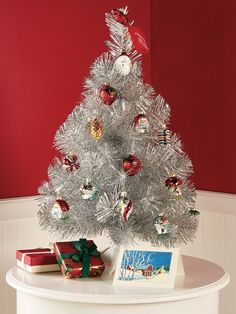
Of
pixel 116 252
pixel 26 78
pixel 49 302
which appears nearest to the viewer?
pixel 49 302

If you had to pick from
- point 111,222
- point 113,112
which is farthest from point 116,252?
point 113,112

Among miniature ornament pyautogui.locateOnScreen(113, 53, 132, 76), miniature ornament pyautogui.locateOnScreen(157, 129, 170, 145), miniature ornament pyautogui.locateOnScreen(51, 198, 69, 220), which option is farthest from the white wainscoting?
miniature ornament pyautogui.locateOnScreen(113, 53, 132, 76)

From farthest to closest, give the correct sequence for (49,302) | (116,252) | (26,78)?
(26,78), (116,252), (49,302)

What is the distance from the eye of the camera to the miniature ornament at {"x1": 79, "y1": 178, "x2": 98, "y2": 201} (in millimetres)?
2309

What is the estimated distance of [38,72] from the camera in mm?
3051

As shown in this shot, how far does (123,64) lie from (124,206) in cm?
48

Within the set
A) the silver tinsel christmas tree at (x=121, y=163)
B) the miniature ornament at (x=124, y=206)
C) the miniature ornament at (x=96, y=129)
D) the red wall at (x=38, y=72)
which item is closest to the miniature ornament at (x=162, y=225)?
the silver tinsel christmas tree at (x=121, y=163)

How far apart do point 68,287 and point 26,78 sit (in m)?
1.18

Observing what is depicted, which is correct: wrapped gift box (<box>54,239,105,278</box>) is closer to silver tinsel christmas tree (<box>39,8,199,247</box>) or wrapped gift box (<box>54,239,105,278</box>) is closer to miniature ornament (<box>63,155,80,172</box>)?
silver tinsel christmas tree (<box>39,8,199,247</box>)

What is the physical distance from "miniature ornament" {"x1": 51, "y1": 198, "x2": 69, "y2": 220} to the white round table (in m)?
0.20

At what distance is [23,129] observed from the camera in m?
3.02

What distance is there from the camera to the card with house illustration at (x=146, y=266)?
86.1 inches

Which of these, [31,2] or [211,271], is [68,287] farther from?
[31,2]

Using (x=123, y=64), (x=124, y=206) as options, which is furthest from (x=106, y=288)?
(x=123, y=64)
